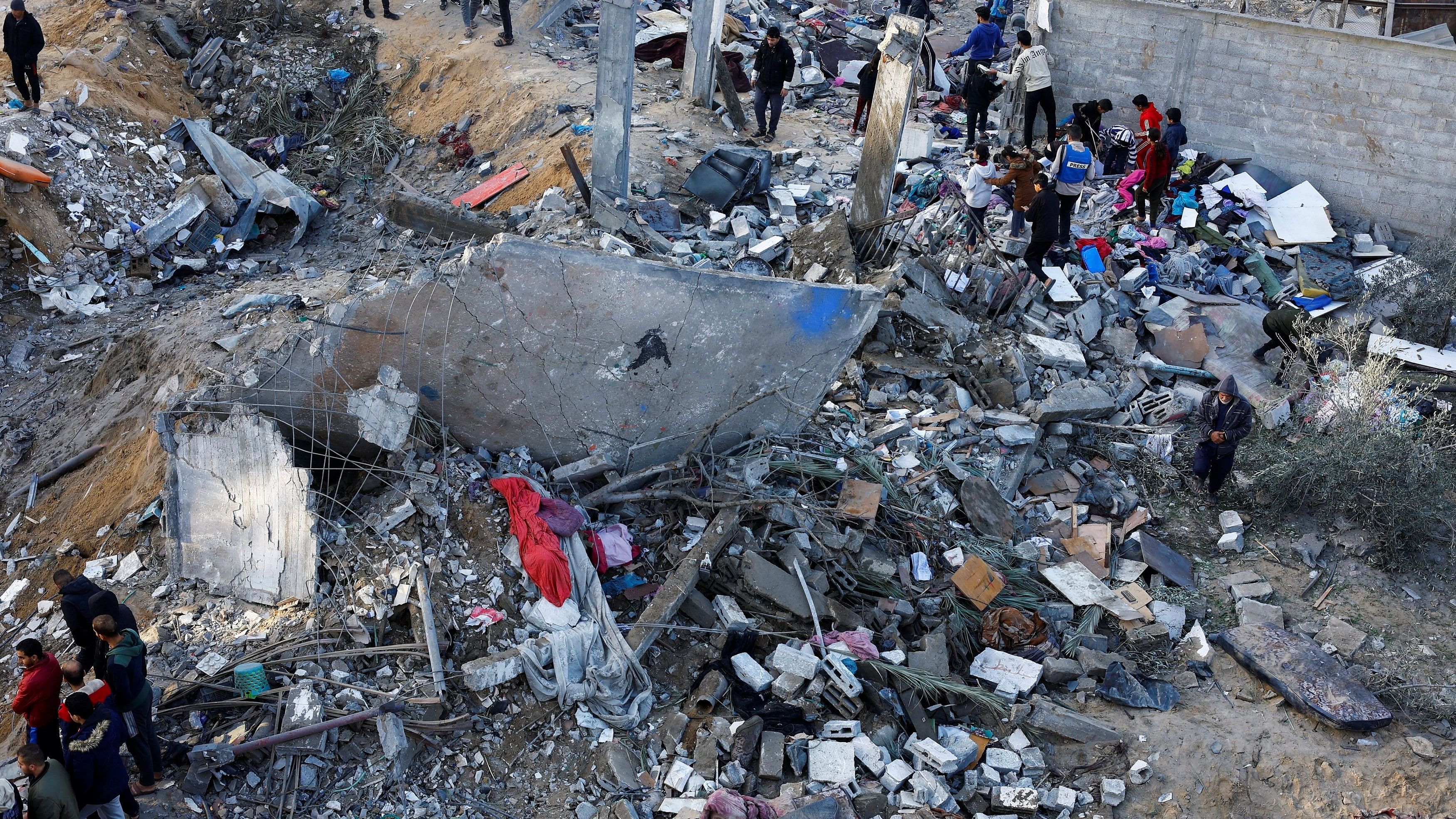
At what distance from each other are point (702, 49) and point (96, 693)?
30.5 feet

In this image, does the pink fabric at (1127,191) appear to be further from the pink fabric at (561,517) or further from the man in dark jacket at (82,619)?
the man in dark jacket at (82,619)

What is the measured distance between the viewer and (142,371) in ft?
24.8

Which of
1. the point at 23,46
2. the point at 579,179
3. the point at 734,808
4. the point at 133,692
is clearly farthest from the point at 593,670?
the point at 23,46

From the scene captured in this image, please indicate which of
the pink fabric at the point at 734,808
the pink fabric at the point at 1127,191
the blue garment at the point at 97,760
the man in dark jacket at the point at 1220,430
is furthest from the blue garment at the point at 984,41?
the blue garment at the point at 97,760

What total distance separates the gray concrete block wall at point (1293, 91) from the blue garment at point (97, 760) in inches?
430

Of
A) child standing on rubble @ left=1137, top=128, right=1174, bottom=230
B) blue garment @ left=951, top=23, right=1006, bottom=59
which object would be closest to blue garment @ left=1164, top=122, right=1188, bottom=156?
child standing on rubble @ left=1137, top=128, right=1174, bottom=230

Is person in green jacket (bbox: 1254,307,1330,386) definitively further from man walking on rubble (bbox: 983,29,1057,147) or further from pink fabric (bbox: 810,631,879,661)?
pink fabric (bbox: 810,631,879,661)

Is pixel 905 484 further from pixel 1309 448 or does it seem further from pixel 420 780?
pixel 420 780

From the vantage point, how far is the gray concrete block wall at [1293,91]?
1038 centimetres

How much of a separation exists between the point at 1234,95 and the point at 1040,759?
8.59 m

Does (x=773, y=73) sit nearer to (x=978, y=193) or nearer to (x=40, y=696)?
(x=978, y=193)

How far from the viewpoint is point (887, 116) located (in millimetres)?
8633

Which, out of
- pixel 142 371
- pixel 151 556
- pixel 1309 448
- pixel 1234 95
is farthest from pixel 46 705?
pixel 1234 95

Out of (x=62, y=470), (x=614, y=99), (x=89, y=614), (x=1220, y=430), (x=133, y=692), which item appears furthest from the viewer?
(x=614, y=99)
